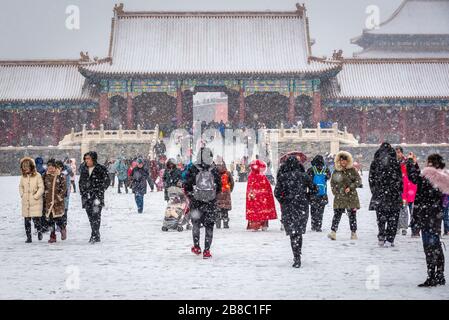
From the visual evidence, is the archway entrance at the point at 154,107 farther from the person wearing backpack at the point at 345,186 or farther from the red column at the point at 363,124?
the person wearing backpack at the point at 345,186

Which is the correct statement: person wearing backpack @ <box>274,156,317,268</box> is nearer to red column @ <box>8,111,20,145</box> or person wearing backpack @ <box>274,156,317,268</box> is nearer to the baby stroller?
the baby stroller

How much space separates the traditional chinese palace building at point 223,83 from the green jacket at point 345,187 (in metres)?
25.5

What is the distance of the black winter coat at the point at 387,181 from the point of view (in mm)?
10453

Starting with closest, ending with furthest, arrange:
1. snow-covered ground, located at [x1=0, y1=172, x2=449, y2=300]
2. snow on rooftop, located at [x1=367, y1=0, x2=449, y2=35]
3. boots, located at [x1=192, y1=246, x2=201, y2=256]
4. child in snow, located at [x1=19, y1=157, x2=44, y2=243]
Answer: snow-covered ground, located at [x1=0, y1=172, x2=449, y2=300], boots, located at [x1=192, y1=246, x2=201, y2=256], child in snow, located at [x1=19, y1=157, x2=44, y2=243], snow on rooftop, located at [x1=367, y1=0, x2=449, y2=35]

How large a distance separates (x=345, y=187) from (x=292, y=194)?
227cm

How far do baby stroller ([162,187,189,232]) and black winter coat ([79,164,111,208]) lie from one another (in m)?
1.78

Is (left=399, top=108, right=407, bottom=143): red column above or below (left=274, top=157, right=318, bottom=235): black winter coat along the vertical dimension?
above

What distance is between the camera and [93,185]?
1118cm

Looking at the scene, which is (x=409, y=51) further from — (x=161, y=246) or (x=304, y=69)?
(x=161, y=246)

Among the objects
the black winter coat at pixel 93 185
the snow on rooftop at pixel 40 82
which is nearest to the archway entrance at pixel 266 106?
the snow on rooftop at pixel 40 82

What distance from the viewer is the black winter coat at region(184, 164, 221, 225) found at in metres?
9.52

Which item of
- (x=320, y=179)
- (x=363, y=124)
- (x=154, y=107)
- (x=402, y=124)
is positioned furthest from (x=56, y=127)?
(x=320, y=179)

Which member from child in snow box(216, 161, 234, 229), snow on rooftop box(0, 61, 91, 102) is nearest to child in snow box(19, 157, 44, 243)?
child in snow box(216, 161, 234, 229)
